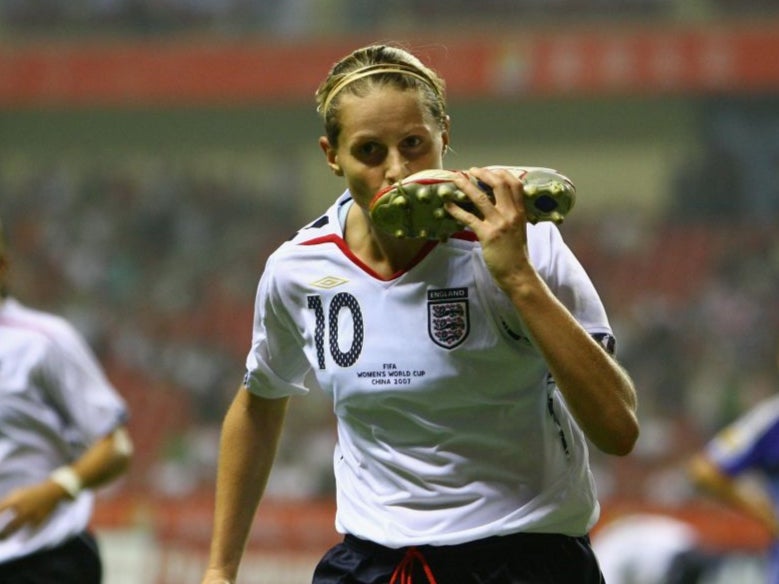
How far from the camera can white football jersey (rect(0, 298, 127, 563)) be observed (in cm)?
415

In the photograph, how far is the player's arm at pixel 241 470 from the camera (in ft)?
10.1

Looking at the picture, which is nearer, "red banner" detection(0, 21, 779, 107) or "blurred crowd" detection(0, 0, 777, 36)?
"red banner" detection(0, 21, 779, 107)

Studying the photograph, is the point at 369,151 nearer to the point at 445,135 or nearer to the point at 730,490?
the point at 445,135

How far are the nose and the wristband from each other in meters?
1.95

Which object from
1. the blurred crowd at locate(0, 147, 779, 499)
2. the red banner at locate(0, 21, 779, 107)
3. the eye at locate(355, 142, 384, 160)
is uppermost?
the red banner at locate(0, 21, 779, 107)

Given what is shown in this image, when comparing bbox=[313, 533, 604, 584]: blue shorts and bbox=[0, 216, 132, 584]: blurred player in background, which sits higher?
bbox=[0, 216, 132, 584]: blurred player in background

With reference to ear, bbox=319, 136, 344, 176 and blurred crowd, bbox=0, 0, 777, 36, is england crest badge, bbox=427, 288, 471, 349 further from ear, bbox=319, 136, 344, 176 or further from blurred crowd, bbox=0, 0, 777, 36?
blurred crowd, bbox=0, 0, 777, 36

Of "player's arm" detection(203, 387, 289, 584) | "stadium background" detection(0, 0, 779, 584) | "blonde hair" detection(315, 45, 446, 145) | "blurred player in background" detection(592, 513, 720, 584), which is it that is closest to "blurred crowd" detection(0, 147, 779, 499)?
"stadium background" detection(0, 0, 779, 584)

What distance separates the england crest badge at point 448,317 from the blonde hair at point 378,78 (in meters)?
0.32

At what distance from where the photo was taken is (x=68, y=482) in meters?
4.15

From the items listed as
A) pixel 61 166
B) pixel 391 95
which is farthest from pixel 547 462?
pixel 61 166

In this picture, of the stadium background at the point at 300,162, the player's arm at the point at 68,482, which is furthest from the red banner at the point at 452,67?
the player's arm at the point at 68,482

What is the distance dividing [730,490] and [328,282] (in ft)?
14.0

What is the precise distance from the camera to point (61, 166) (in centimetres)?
2194
